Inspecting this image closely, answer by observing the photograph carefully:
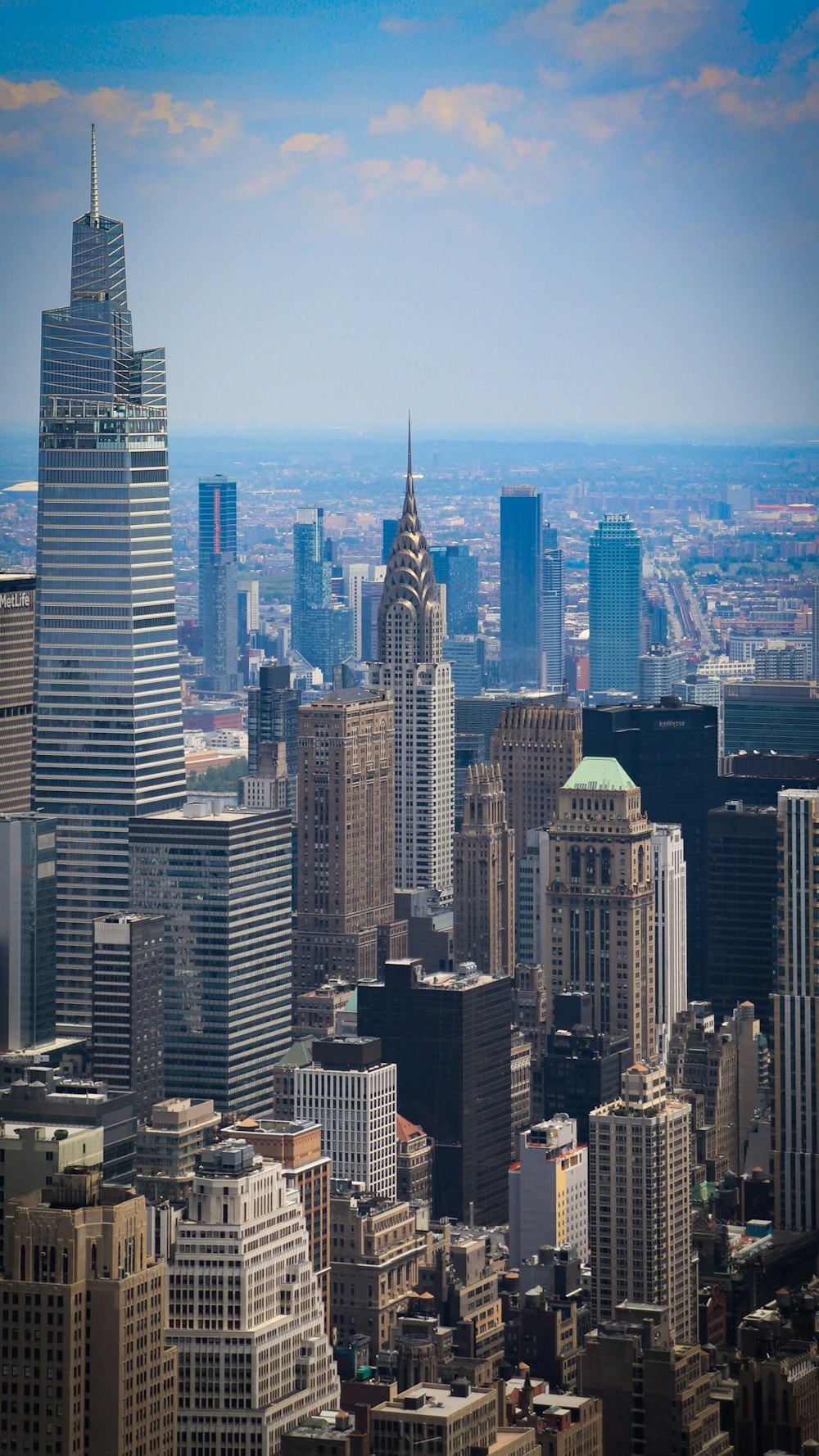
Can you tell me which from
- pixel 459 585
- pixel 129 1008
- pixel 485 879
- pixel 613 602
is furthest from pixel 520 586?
pixel 129 1008

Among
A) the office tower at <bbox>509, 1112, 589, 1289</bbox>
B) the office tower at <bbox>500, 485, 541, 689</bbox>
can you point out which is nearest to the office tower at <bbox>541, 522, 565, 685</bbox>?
the office tower at <bbox>500, 485, 541, 689</bbox>

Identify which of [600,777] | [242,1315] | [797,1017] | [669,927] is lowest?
[242,1315]

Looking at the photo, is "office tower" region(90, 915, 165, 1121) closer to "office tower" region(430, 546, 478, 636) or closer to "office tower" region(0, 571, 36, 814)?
"office tower" region(0, 571, 36, 814)

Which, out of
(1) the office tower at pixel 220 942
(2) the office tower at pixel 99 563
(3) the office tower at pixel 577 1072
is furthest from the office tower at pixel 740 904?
(2) the office tower at pixel 99 563

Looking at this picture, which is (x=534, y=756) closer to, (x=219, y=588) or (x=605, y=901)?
(x=605, y=901)

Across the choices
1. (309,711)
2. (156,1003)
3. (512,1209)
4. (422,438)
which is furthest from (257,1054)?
(422,438)
